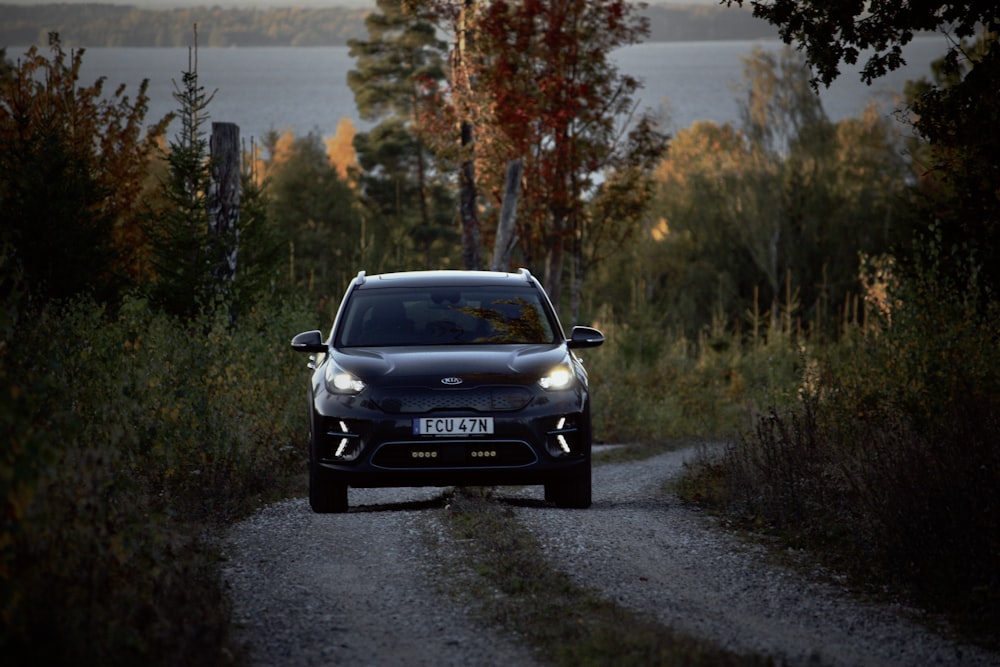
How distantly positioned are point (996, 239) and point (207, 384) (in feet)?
25.0

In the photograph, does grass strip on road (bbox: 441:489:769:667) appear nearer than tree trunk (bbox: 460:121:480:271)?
Yes

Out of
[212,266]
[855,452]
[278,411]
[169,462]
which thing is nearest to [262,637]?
[169,462]

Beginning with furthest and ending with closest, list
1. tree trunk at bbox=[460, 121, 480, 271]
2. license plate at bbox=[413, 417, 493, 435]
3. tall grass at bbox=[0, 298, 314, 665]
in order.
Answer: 1. tree trunk at bbox=[460, 121, 480, 271]
2. license plate at bbox=[413, 417, 493, 435]
3. tall grass at bbox=[0, 298, 314, 665]

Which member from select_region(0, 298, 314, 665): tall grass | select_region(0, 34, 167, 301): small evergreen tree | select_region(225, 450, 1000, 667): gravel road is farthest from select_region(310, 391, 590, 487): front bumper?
select_region(0, 34, 167, 301): small evergreen tree

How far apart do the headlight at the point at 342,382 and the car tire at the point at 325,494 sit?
0.65m

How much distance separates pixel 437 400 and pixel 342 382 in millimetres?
764

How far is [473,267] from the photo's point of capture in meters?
27.6

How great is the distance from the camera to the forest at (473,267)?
661cm

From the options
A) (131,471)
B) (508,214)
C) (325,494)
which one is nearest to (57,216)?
(131,471)

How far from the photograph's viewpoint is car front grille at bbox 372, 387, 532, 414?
974 centimetres

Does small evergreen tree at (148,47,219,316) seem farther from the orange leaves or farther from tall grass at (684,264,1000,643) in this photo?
the orange leaves

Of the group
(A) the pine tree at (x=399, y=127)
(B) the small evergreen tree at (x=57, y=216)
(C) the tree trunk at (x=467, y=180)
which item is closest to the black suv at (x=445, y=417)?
(B) the small evergreen tree at (x=57, y=216)

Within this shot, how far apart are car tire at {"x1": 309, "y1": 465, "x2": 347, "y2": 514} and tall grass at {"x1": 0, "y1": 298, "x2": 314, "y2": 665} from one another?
2.81ft

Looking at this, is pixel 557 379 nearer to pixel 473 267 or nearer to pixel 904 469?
pixel 904 469
